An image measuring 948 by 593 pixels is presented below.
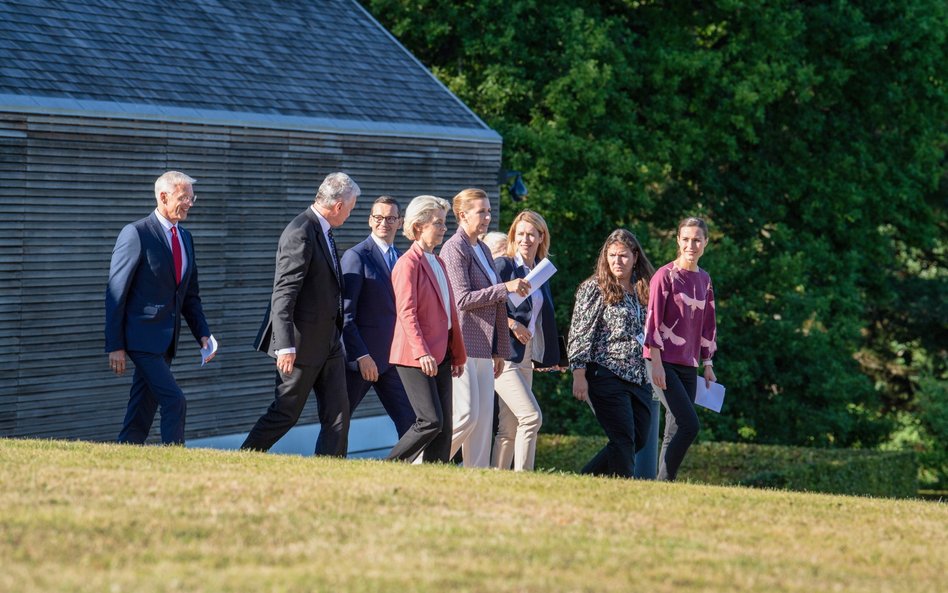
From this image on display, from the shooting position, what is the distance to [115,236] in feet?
44.4

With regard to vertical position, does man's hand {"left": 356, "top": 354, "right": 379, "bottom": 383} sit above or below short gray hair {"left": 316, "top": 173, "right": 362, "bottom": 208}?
below

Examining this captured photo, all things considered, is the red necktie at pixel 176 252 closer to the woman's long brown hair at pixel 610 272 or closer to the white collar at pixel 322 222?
the white collar at pixel 322 222

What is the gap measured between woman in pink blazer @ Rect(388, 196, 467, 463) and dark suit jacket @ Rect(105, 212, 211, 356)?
5.30ft

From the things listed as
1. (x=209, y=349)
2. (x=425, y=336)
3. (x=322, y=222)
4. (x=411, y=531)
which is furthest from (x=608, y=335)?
(x=411, y=531)

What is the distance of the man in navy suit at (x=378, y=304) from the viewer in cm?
1032

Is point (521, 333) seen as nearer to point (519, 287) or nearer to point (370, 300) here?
point (519, 287)

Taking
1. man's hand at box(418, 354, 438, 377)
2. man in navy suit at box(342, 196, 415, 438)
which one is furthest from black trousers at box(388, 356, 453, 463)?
man in navy suit at box(342, 196, 415, 438)

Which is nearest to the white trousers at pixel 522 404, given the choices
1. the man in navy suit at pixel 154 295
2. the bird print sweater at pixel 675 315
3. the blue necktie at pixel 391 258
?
the bird print sweater at pixel 675 315

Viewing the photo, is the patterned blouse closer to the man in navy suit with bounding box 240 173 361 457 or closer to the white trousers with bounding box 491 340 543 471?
the white trousers with bounding box 491 340 543 471

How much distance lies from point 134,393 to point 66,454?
1682mm

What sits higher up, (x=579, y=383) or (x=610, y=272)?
(x=610, y=272)

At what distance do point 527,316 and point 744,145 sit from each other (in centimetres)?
1514

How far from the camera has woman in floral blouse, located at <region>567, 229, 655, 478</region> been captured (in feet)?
33.7

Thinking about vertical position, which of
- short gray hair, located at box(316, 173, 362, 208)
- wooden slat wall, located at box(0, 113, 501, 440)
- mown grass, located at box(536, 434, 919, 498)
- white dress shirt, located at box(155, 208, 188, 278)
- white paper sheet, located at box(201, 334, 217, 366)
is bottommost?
mown grass, located at box(536, 434, 919, 498)
